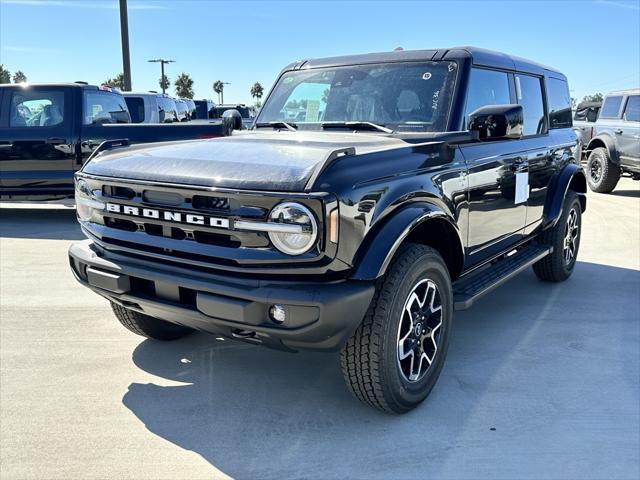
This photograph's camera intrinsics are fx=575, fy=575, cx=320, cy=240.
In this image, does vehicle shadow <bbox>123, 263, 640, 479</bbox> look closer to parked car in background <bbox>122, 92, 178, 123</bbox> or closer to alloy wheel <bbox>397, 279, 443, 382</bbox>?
alloy wheel <bbox>397, 279, 443, 382</bbox>

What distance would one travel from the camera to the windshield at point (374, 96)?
138 inches

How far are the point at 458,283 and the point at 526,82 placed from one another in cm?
193

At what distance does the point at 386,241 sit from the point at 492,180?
1.40 m

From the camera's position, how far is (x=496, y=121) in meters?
3.25

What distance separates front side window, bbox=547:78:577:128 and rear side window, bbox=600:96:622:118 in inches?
256

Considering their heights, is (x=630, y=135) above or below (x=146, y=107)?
below

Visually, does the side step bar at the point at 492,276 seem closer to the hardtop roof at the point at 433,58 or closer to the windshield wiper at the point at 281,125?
the hardtop roof at the point at 433,58

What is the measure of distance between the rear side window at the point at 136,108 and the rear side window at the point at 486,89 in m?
10.9

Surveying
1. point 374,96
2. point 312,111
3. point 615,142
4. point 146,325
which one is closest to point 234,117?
point 312,111

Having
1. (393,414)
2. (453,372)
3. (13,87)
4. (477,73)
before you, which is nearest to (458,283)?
(453,372)

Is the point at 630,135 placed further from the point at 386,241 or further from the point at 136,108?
the point at 136,108

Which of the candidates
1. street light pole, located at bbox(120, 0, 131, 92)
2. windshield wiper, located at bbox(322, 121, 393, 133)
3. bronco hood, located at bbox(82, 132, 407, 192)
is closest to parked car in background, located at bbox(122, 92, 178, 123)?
street light pole, located at bbox(120, 0, 131, 92)

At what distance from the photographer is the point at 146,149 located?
3150 mm

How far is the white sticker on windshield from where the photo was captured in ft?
12.9
